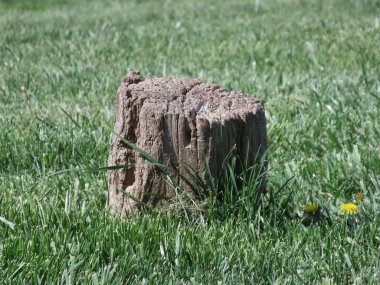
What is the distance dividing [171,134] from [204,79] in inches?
113

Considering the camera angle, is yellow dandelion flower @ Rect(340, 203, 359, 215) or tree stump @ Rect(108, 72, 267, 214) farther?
yellow dandelion flower @ Rect(340, 203, 359, 215)

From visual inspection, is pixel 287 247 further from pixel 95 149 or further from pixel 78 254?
pixel 95 149

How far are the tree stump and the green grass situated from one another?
16 cm

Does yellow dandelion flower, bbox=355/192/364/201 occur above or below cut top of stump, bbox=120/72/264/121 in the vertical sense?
below

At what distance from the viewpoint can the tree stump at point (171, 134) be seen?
128 inches

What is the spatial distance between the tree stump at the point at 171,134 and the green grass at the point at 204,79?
16cm

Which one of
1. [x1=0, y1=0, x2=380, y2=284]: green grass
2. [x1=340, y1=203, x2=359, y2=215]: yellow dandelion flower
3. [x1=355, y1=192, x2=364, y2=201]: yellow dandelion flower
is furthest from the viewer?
[x1=355, y1=192, x2=364, y2=201]: yellow dandelion flower

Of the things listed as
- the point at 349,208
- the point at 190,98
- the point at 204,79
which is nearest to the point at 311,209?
the point at 349,208

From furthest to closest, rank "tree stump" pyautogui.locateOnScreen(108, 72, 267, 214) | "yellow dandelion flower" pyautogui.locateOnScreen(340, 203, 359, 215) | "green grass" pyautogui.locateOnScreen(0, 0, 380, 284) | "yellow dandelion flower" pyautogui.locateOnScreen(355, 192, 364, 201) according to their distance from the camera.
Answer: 1. "yellow dandelion flower" pyautogui.locateOnScreen(355, 192, 364, 201)
2. "yellow dandelion flower" pyautogui.locateOnScreen(340, 203, 359, 215)
3. "tree stump" pyautogui.locateOnScreen(108, 72, 267, 214)
4. "green grass" pyautogui.locateOnScreen(0, 0, 380, 284)

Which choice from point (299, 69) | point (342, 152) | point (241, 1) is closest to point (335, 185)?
point (342, 152)

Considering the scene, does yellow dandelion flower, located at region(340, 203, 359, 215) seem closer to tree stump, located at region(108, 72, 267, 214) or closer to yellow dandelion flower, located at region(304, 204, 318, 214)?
yellow dandelion flower, located at region(304, 204, 318, 214)

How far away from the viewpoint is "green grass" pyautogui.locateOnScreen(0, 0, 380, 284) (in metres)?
2.95

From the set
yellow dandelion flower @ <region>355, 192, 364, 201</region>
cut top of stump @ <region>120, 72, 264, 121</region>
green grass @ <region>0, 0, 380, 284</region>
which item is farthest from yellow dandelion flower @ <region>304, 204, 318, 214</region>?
cut top of stump @ <region>120, 72, 264, 121</region>

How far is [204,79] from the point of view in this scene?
20.0ft
